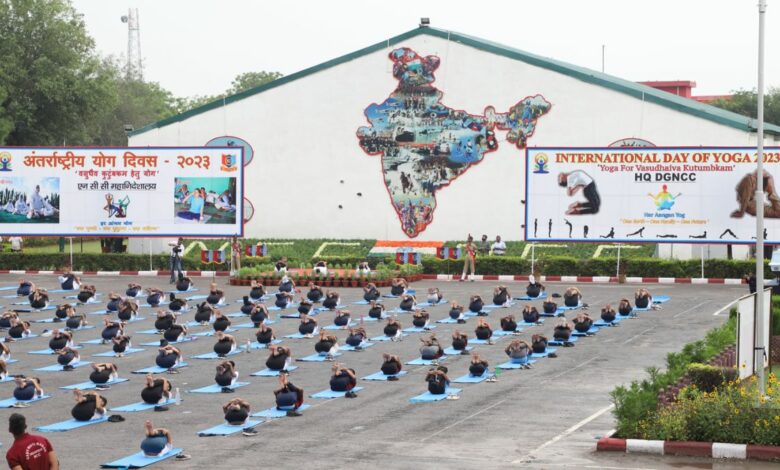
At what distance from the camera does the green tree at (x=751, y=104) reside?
429 feet

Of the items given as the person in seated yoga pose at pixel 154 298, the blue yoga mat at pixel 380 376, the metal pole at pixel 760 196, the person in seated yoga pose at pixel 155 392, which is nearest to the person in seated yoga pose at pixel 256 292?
the person in seated yoga pose at pixel 154 298

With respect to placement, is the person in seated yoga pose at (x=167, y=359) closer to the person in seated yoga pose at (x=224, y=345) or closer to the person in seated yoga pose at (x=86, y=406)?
the person in seated yoga pose at (x=224, y=345)

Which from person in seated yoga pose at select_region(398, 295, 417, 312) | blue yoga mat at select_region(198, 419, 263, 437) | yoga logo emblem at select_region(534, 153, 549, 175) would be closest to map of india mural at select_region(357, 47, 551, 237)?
yoga logo emblem at select_region(534, 153, 549, 175)

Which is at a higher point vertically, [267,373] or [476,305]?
[476,305]

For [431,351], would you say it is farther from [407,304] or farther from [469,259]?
[469,259]

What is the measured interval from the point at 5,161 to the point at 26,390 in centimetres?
3487

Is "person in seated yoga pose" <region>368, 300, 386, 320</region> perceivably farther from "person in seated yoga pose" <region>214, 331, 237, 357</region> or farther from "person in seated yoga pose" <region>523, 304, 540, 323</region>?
"person in seated yoga pose" <region>214, 331, 237, 357</region>

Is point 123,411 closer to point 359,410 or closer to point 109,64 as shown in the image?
point 359,410

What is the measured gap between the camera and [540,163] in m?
58.1

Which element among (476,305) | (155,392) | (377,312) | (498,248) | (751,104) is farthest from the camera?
(751,104)

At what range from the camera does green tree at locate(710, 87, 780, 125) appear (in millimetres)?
130875

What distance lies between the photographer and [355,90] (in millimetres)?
70312

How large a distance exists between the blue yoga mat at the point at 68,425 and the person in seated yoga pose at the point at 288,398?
12.1ft

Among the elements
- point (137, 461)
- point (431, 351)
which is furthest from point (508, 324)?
point (137, 461)
